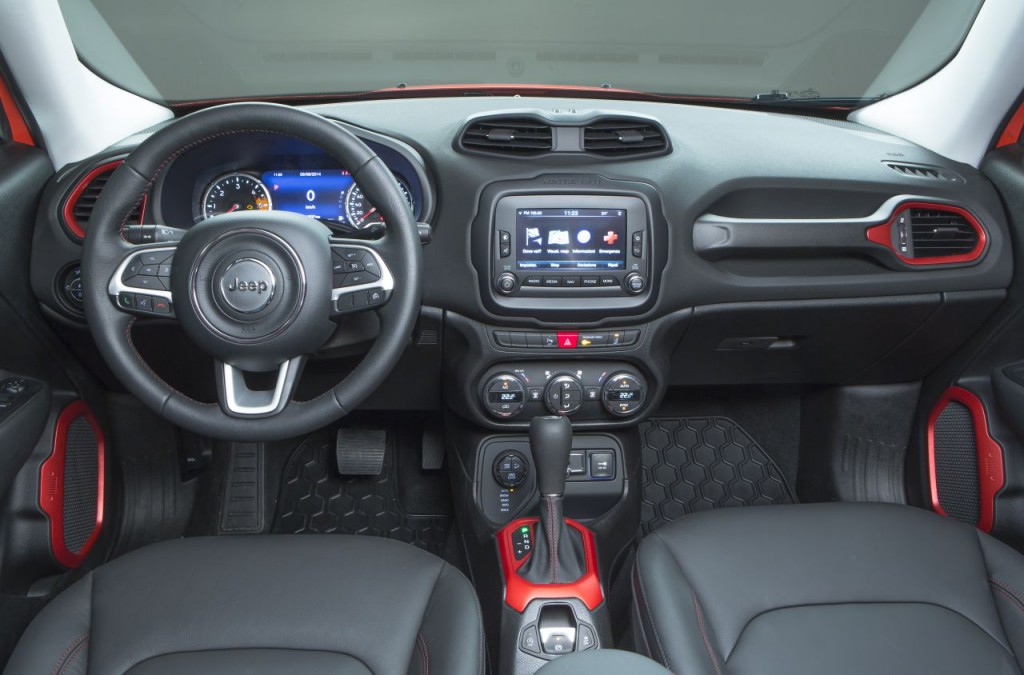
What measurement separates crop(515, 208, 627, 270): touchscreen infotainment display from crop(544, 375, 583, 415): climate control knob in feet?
0.85

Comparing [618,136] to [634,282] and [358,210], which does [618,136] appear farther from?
[358,210]

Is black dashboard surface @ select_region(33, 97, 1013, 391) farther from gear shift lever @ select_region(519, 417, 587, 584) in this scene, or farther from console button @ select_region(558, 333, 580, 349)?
gear shift lever @ select_region(519, 417, 587, 584)

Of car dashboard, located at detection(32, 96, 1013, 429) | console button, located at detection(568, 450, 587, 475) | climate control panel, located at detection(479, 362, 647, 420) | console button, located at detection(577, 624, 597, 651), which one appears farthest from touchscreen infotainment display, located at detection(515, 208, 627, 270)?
console button, located at detection(577, 624, 597, 651)

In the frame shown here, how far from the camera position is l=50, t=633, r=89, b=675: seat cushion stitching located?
1.09m

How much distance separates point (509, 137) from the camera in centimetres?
154

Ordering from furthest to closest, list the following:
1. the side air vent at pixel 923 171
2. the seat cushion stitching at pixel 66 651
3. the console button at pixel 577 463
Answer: the console button at pixel 577 463
the side air vent at pixel 923 171
the seat cushion stitching at pixel 66 651

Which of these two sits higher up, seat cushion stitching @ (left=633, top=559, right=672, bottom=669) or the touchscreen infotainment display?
the touchscreen infotainment display

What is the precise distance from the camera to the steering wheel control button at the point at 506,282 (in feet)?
5.04

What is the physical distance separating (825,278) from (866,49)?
1.00 m

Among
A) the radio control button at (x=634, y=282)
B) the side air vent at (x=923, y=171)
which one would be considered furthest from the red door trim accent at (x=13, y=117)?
the side air vent at (x=923, y=171)

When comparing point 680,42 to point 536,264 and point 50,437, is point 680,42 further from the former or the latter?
point 50,437

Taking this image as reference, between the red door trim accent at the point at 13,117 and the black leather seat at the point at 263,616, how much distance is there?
2.94 feet

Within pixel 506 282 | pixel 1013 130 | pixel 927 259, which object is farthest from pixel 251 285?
pixel 1013 130

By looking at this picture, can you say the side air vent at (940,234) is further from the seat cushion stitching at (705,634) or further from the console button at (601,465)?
the seat cushion stitching at (705,634)
